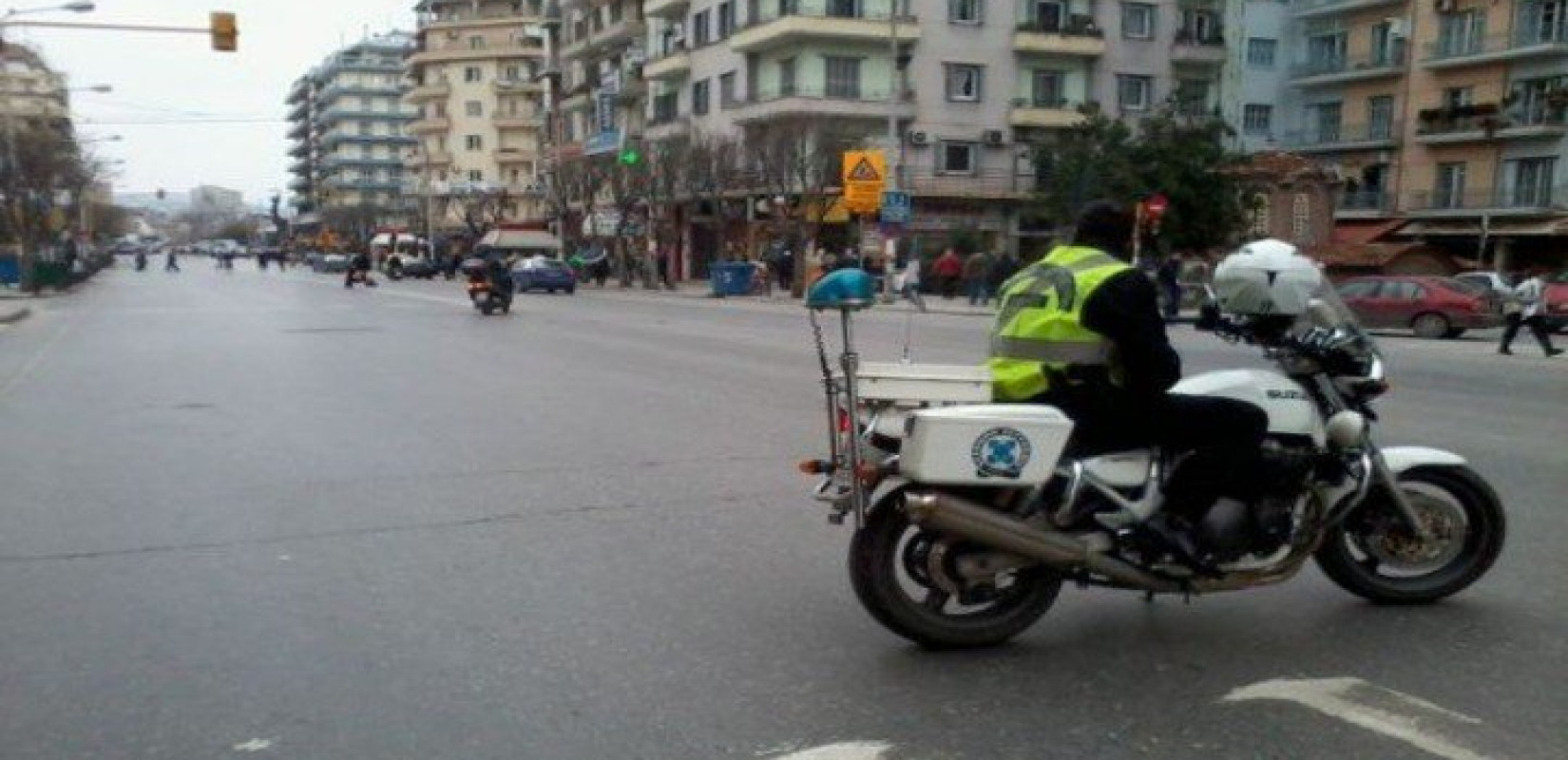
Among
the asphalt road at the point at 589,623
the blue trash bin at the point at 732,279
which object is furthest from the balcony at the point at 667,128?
the asphalt road at the point at 589,623

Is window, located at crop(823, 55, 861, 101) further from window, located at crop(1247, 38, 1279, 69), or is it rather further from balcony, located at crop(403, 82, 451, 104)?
balcony, located at crop(403, 82, 451, 104)

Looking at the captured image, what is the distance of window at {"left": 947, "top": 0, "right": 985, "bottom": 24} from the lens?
50.1 meters

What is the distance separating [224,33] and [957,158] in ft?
105

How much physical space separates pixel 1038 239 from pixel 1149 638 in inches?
1865

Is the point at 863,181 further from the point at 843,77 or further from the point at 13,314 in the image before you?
the point at 13,314

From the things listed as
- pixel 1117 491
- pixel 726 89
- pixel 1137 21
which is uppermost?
pixel 1137 21

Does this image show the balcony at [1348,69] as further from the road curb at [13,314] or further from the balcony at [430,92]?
the balcony at [430,92]

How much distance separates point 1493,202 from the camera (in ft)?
153

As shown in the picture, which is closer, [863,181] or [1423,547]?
[1423,547]

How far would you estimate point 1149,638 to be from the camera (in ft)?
15.9

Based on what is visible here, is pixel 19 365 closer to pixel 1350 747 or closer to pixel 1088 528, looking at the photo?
pixel 1088 528

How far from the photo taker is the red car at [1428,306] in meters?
25.5

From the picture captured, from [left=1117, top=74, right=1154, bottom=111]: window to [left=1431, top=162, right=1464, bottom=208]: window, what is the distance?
37.5 feet

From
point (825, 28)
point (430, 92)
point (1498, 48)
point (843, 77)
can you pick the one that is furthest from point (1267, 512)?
point (430, 92)
